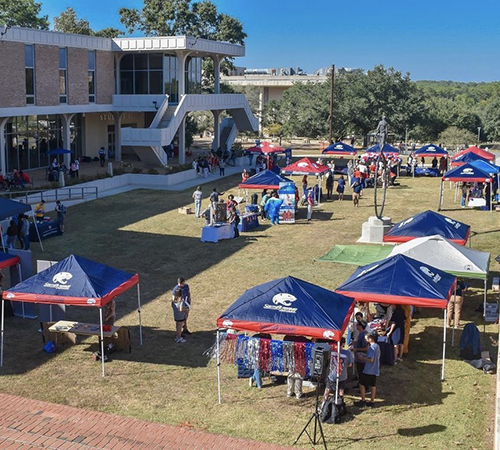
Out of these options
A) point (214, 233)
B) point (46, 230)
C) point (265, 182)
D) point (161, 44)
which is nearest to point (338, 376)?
point (214, 233)

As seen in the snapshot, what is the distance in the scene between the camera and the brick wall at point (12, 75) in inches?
1366

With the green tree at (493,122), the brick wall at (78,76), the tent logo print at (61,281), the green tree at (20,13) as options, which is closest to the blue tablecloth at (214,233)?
the tent logo print at (61,281)

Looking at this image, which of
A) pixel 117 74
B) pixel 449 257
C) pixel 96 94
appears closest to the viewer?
pixel 449 257

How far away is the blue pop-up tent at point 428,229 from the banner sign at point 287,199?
31.2 feet

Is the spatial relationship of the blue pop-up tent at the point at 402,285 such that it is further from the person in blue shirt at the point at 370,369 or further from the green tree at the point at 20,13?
the green tree at the point at 20,13

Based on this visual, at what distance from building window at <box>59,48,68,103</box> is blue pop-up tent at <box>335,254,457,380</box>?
1198 inches

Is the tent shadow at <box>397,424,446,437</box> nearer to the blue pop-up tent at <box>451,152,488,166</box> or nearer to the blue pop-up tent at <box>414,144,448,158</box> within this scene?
the blue pop-up tent at <box>451,152,488,166</box>

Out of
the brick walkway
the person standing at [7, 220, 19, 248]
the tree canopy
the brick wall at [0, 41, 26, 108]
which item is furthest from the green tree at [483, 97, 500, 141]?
the brick walkway

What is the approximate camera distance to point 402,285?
13094 mm

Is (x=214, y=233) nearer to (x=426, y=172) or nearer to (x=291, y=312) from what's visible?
(x=291, y=312)

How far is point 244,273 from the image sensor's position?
20109mm

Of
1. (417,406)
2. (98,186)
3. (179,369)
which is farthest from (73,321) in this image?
(98,186)

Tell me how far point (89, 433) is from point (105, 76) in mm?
36884

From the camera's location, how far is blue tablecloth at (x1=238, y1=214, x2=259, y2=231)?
26.2 m
